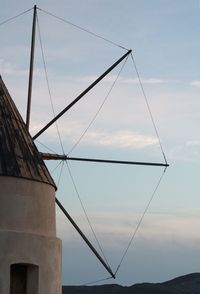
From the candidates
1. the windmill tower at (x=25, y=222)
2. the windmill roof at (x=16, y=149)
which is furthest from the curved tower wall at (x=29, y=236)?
the windmill roof at (x=16, y=149)

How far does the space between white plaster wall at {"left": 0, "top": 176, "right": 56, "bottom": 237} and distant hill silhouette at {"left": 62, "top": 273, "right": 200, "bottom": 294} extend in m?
37.8

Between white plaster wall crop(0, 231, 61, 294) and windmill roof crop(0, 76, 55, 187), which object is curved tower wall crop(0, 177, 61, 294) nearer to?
white plaster wall crop(0, 231, 61, 294)

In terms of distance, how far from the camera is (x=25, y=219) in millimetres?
16875

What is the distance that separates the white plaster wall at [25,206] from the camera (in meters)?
16.6

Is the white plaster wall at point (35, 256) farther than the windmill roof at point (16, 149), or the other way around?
the windmill roof at point (16, 149)

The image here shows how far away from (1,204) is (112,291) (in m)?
40.9

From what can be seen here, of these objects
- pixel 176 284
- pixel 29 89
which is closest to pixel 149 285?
pixel 176 284

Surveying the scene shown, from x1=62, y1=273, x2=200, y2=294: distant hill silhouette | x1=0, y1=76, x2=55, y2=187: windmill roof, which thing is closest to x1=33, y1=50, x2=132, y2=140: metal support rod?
x1=0, y1=76, x2=55, y2=187: windmill roof

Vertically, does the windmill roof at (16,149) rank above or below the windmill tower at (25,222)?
above

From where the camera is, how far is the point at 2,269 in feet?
52.6

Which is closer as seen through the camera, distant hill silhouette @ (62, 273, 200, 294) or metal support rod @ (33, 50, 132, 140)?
metal support rod @ (33, 50, 132, 140)

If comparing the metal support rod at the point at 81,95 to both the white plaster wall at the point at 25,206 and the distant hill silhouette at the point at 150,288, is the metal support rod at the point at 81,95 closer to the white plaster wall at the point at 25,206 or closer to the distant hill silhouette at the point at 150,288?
the white plaster wall at the point at 25,206

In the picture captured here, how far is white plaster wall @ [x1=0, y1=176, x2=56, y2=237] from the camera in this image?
54.4 feet

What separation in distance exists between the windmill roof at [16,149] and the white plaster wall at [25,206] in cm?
20
